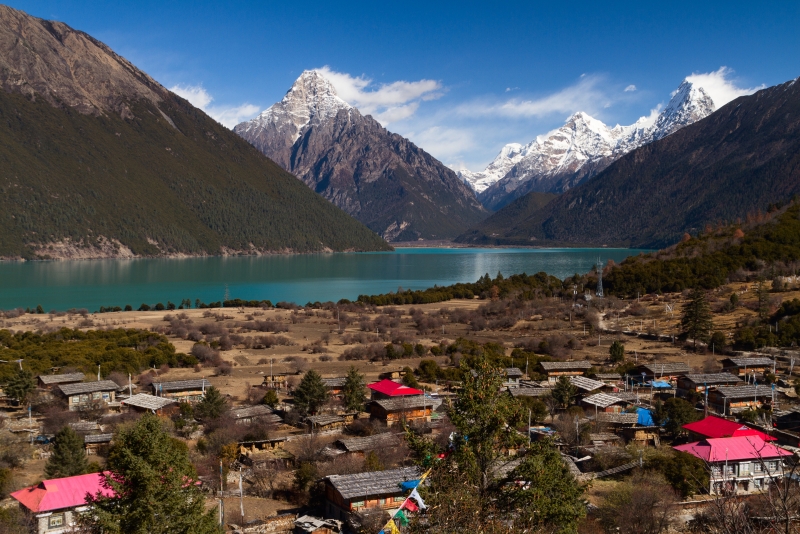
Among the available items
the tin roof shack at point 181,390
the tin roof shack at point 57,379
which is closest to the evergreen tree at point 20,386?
the tin roof shack at point 57,379

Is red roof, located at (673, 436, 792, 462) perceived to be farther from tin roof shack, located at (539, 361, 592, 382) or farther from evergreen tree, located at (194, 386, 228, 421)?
evergreen tree, located at (194, 386, 228, 421)

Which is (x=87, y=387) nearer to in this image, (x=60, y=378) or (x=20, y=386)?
(x=20, y=386)

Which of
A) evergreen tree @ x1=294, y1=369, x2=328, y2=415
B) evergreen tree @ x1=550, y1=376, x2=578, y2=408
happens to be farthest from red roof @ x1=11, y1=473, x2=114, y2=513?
evergreen tree @ x1=550, y1=376, x2=578, y2=408

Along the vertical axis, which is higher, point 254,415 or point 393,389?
point 393,389

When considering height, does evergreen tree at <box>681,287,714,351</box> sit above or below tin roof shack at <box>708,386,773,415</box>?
above

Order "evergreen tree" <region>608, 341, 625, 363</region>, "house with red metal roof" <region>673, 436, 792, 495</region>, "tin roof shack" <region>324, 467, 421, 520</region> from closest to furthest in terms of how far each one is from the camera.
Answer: "tin roof shack" <region>324, 467, 421, 520</region>, "house with red metal roof" <region>673, 436, 792, 495</region>, "evergreen tree" <region>608, 341, 625, 363</region>

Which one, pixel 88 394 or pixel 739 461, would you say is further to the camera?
pixel 88 394

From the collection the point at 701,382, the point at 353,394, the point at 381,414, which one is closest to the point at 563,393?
the point at 701,382
